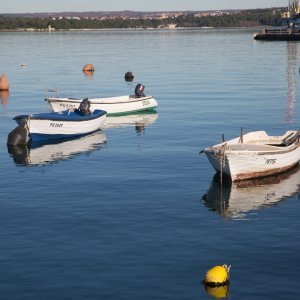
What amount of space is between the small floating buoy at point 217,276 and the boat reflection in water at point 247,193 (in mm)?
6975

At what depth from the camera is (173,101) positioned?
64.0 meters

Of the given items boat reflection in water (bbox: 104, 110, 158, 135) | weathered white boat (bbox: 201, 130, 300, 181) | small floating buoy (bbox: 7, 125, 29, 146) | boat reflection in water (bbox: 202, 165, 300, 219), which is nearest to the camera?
boat reflection in water (bbox: 202, 165, 300, 219)

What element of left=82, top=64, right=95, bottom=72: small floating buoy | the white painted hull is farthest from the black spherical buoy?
the white painted hull

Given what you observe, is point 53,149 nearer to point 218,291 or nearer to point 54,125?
point 54,125

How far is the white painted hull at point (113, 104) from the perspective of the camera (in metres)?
53.2

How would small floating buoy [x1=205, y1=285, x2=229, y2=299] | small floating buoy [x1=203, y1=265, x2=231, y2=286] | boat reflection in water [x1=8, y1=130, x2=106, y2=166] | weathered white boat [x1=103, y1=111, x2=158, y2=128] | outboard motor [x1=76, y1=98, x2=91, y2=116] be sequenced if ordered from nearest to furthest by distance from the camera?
small floating buoy [x1=205, y1=285, x2=229, y2=299], small floating buoy [x1=203, y1=265, x2=231, y2=286], boat reflection in water [x1=8, y1=130, x2=106, y2=166], outboard motor [x1=76, y1=98, x2=91, y2=116], weathered white boat [x1=103, y1=111, x2=158, y2=128]

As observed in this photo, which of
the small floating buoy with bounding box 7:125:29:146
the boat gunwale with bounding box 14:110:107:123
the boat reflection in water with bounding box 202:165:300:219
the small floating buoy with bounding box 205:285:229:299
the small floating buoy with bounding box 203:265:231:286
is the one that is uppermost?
the boat gunwale with bounding box 14:110:107:123

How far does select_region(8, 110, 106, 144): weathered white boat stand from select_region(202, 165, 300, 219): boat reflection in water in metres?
14.0

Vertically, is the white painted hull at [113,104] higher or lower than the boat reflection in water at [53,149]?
higher

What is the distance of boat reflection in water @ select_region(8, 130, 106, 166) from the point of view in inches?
1558

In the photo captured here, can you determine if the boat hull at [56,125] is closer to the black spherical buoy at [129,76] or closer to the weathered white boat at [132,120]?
the weathered white boat at [132,120]

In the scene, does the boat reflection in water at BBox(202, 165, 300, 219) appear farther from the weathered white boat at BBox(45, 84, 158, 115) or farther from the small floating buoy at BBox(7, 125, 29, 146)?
the weathered white boat at BBox(45, 84, 158, 115)

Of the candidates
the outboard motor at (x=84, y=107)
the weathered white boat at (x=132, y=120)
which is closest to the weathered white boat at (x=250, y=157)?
the outboard motor at (x=84, y=107)

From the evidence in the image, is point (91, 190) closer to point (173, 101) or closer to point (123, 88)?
point (173, 101)
